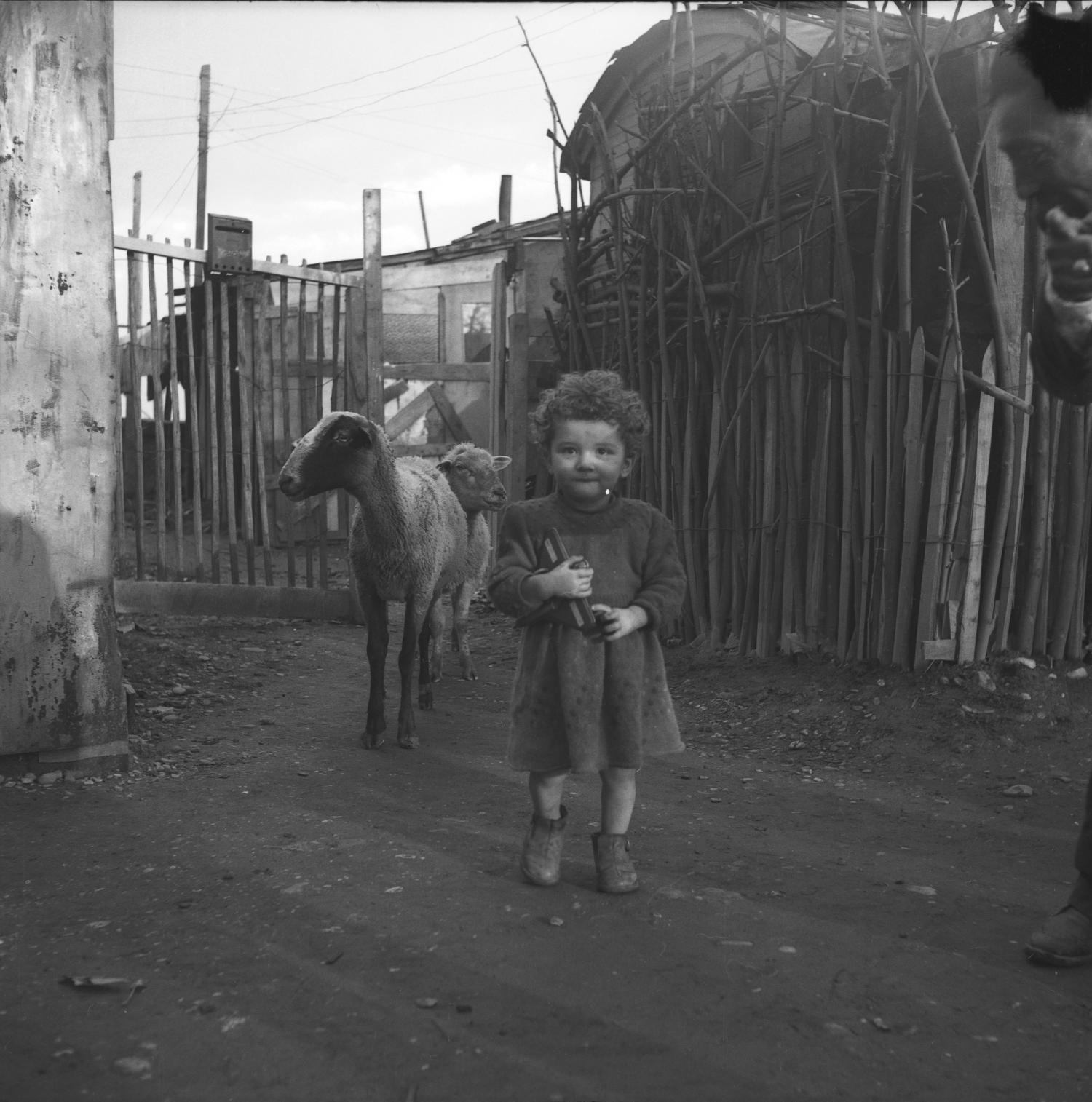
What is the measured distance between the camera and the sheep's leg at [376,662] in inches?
195

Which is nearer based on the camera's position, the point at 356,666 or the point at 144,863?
the point at 144,863

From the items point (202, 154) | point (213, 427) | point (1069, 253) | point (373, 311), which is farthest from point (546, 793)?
point (202, 154)

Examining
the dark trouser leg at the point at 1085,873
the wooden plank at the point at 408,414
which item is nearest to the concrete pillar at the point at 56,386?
the dark trouser leg at the point at 1085,873

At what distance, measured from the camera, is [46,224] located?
4.14m

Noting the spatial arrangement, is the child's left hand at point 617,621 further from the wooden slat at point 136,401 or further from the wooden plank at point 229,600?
the wooden plank at point 229,600

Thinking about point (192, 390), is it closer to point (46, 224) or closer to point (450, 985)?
point (46, 224)

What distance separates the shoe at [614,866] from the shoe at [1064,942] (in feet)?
3.36

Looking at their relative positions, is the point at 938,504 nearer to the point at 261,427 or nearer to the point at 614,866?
the point at 614,866

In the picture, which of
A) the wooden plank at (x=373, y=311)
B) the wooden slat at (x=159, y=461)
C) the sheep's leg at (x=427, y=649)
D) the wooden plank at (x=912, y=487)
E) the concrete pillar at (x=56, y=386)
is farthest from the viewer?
the wooden plank at (x=373, y=311)

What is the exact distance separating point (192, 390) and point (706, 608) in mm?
3811

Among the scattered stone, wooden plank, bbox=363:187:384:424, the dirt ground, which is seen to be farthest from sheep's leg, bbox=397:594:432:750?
the scattered stone

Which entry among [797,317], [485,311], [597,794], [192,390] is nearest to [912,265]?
[797,317]

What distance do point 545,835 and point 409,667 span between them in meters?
2.14

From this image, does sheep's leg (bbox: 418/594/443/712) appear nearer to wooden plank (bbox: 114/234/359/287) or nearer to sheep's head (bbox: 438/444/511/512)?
sheep's head (bbox: 438/444/511/512)
